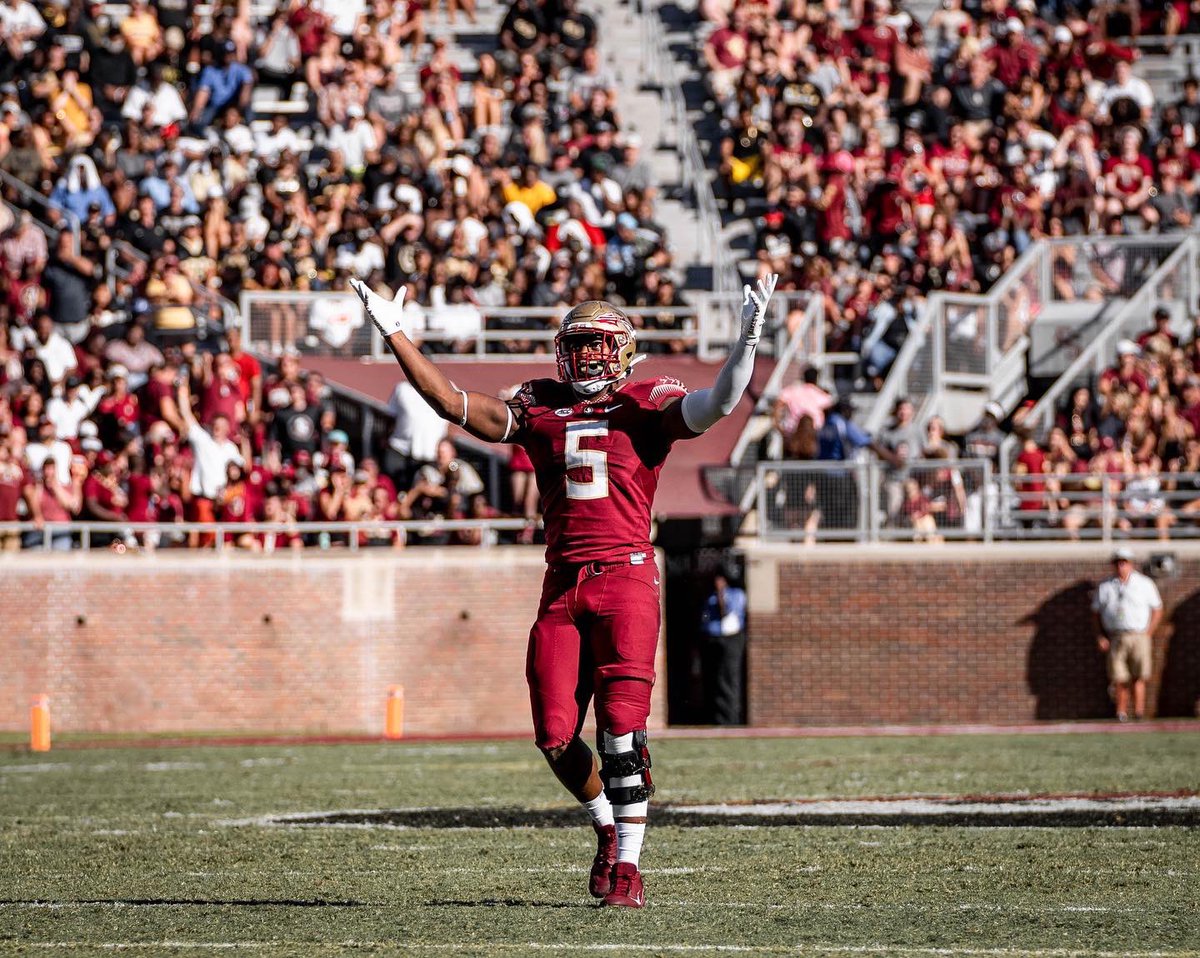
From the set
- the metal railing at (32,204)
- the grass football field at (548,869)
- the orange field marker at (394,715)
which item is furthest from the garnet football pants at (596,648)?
the metal railing at (32,204)

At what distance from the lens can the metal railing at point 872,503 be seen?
63.5 feet

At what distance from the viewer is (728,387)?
7.07 metres

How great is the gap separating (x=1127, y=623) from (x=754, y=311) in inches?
513

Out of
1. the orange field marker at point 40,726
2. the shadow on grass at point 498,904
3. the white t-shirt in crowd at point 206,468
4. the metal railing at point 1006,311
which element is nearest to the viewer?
the shadow on grass at point 498,904

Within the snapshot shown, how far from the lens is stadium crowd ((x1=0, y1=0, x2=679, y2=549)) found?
63.8 ft

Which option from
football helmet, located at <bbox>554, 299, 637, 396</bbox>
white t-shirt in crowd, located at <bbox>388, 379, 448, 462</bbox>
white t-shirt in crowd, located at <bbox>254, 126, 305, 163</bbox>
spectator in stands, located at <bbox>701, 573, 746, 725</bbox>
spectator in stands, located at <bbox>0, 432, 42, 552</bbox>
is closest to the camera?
football helmet, located at <bbox>554, 299, 637, 396</bbox>

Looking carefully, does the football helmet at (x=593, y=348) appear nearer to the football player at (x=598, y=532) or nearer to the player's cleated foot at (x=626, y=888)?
the football player at (x=598, y=532)

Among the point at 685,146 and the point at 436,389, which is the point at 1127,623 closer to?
the point at 685,146

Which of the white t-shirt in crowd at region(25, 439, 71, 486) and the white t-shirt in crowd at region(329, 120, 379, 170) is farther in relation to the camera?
the white t-shirt in crowd at region(329, 120, 379, 170)

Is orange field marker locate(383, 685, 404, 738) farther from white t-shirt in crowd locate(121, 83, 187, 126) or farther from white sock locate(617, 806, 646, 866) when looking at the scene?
white sock locate(617, 806, 646, 866)

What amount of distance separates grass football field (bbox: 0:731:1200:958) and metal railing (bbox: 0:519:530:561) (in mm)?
5304

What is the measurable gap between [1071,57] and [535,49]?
6600 mm

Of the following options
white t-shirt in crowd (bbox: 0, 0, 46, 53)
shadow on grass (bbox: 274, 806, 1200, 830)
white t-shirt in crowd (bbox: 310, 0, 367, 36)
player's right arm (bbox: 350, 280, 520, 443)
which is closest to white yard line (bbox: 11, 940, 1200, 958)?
player's right arm (bbox: 350, 280, 520, 443)

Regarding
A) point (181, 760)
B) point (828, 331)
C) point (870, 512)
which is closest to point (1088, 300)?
point (828, 331)
